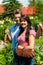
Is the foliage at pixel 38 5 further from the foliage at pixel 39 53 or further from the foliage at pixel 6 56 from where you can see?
the foliage at pixel 6 56

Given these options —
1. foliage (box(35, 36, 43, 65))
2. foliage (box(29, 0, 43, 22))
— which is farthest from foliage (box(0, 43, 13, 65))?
foliage (box(29, 0, 43, 22))

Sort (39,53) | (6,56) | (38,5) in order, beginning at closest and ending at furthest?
(6,56)
(39,53)
(38,5)

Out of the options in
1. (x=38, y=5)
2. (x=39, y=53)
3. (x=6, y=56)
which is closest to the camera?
(x=6, y=56)

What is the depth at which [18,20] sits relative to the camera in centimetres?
463

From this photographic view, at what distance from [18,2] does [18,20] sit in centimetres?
3428

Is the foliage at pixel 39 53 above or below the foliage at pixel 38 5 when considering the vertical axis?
above

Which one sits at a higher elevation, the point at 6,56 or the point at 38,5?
the point at 6,56

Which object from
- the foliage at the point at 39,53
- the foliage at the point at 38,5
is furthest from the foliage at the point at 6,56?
the foliage at the point at 38,5

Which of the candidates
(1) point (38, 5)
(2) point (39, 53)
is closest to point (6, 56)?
(2) point (39, 53)

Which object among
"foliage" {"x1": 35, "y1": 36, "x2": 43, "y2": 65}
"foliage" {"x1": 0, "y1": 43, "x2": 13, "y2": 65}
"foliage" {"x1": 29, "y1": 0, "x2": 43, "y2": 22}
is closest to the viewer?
"foliage" {"x1": 0, "y1": 43, "x2": 13, "y2": 65}

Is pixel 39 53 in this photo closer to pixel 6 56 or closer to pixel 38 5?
pixel 6 56

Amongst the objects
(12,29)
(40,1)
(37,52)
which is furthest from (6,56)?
(40,1)

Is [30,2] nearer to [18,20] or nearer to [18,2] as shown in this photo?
[18,2]

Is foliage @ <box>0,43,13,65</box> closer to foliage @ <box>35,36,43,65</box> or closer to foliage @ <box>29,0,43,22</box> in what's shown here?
foliage @ <box>35,36,43,65</box>
